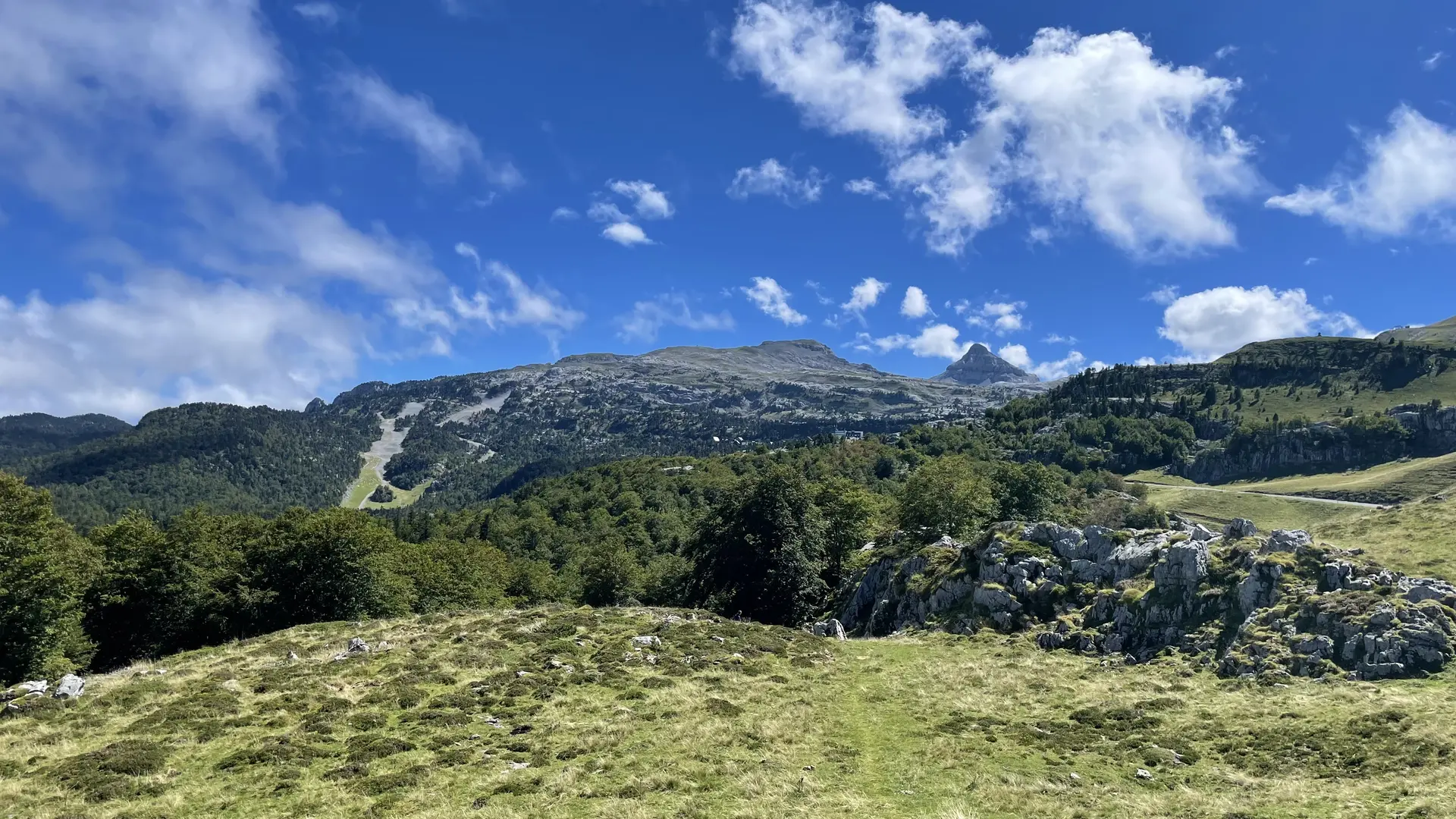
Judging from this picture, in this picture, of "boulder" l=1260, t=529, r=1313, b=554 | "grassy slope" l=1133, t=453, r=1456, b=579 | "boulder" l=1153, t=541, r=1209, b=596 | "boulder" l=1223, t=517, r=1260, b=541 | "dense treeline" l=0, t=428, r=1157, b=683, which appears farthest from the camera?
"grassy slope" l=1133, t=453, r=1456, b=579

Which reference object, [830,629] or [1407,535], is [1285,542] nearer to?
[1407,535]

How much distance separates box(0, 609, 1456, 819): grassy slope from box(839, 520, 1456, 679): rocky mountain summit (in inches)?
129

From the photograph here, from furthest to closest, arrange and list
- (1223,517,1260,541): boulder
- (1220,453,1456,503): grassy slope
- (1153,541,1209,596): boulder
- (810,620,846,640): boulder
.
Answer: (1220,453,1456,503): grassy slope, (810,620,846,640): boulder, (1223,517,1260,541): boulder, (1153,541,1209,596): boulder

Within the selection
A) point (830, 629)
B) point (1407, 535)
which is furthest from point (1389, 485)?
point (830, 629)

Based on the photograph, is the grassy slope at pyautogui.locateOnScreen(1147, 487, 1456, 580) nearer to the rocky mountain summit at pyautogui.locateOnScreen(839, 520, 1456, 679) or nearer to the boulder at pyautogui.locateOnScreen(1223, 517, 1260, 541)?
the boulder at pyautogui.locateOnScreen(1223, 517, 1260, 541)

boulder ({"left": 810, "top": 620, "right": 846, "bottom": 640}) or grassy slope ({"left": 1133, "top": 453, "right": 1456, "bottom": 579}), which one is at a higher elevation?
grassy slope ({"left": 1133, "top": 453, "right": 1456, "bottom": 579})

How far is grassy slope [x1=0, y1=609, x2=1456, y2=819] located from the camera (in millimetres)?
23469

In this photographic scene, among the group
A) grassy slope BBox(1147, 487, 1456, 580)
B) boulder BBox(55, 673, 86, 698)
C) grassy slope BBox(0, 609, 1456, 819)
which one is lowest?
grassy slope BBox(0, 609, 1456, 819)

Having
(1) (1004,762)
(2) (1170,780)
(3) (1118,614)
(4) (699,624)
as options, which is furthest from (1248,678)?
(4) (699,624)

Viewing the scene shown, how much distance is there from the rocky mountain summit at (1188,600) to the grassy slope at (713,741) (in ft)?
10.8

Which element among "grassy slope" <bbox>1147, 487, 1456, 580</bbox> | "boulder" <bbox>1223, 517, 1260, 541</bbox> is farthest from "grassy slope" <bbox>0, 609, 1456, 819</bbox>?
"grassy slope" <bbox>1147, 487, 1456, 580</bbox>

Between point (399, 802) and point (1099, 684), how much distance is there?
38.9 meters

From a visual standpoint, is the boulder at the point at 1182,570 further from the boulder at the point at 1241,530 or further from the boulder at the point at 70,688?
the boulder at the point at 70,688

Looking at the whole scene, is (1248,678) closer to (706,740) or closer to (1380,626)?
(1380,626)
